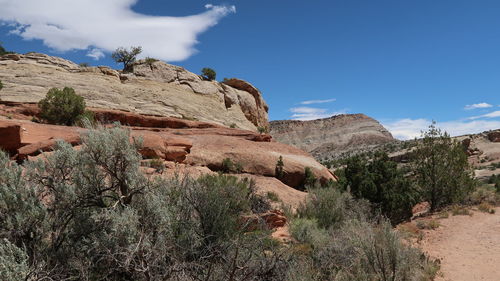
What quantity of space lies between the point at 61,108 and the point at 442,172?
67.6 ft

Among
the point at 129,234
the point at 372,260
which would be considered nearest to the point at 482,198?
the point at 372,260

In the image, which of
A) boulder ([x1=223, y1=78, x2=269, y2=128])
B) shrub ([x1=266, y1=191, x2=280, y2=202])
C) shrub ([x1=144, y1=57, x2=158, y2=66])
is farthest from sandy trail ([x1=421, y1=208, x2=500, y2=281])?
shrub ([x1=144, y1=57, x2=158, y2=66])

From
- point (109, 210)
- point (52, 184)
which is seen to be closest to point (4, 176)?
point (52, 184)

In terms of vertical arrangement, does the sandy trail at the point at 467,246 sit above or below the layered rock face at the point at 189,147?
below

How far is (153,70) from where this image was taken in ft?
107

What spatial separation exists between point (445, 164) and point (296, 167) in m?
7.49

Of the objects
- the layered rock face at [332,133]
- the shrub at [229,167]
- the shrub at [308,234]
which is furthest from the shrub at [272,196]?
the layered rock face at [332,133]

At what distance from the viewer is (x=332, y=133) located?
101 meters

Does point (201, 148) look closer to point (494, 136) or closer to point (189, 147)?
point (189, 147)

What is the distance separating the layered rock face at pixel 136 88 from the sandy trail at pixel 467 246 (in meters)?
19.0

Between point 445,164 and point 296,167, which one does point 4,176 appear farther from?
point 445,164

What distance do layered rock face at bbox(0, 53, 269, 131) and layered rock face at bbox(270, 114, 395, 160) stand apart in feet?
190

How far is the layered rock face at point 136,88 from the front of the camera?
913 inches

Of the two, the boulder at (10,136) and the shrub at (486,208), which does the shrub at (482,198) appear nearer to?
the shrub at (486,208)
